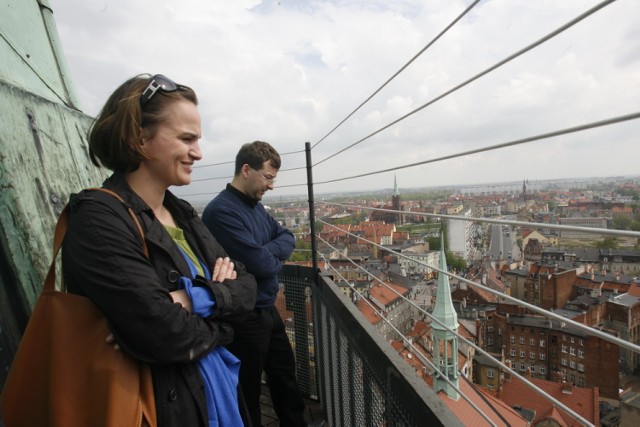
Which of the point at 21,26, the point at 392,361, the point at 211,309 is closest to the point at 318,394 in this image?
the point at 392,361

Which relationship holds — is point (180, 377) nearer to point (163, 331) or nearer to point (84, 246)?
point (163, 331)

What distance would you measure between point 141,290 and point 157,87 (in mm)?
644

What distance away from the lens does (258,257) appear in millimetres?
2131

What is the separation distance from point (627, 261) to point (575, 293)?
1.11 meters

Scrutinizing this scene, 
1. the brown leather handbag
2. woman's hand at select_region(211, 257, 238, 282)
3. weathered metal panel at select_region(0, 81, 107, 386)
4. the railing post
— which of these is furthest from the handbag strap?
the railing post

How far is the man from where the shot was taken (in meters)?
2.13

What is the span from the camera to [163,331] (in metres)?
0.96

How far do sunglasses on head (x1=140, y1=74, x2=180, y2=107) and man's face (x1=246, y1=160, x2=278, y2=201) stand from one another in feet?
3.55

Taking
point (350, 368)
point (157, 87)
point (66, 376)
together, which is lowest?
point (350, 368)

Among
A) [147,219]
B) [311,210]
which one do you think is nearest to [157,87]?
[147,219]

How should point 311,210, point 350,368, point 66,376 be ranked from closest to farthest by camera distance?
point 66,376
point 350,368
point 311,210

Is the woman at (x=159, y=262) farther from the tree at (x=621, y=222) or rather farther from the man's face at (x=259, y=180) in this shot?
the tree at (x=621, y=222)

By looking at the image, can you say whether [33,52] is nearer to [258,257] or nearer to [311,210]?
[258,257]

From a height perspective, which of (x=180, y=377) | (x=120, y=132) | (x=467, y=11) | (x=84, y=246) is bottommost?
(x=180, y=377)
